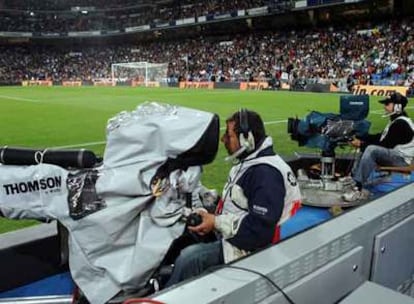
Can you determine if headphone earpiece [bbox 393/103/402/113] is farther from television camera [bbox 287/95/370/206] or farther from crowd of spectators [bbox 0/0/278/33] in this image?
crowd of spectators [bbox 0/0/278/33]

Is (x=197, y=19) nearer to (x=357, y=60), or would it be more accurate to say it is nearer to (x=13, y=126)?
(x=357, y=60)

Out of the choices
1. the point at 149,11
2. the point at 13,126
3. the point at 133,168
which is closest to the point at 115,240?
the point at 133,168

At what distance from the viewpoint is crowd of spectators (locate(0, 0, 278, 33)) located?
55000mm

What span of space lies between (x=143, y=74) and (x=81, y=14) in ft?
91.1

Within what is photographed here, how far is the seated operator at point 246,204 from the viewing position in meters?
2.41

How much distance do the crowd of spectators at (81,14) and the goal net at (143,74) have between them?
12850mm

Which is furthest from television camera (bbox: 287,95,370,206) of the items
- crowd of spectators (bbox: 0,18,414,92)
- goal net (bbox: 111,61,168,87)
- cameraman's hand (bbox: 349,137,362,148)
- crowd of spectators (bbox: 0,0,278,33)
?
crowd of spectators (bbox: 0,0,278,33)

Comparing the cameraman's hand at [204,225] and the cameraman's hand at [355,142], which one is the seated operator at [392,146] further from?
the cameraman's hand at [204,225]

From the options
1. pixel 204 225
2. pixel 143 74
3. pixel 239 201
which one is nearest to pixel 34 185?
pixel 204 225

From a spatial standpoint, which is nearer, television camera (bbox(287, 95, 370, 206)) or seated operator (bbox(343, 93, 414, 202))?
television camera (bbox(287, 95, 370, 206))

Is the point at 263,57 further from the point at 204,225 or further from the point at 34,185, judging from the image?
the point at 34,185

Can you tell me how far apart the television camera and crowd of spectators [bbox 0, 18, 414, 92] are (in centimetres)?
1907

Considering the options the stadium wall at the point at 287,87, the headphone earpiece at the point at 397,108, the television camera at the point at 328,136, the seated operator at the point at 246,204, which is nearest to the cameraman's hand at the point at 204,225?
the seated operator at the point at 246,204

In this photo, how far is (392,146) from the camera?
A: 5.86 meters
